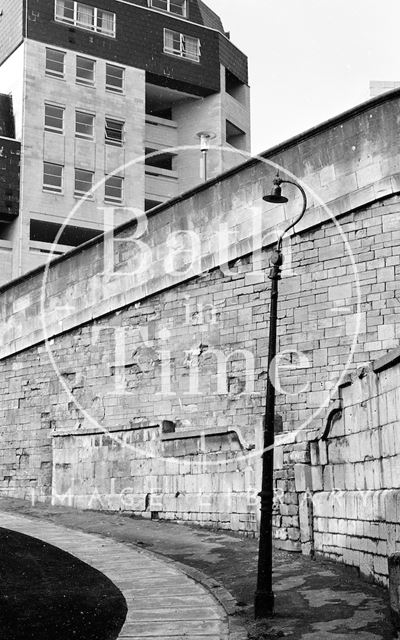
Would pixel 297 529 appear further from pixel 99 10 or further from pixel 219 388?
pixel 99 10

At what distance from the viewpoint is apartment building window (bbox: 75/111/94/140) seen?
39.8 meters

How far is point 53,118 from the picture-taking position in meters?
39.1

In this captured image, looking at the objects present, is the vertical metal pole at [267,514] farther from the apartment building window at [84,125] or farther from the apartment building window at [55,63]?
the apartment building window at [55,63]

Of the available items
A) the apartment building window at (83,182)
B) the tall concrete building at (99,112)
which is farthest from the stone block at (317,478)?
the apartment building window at (83,182)

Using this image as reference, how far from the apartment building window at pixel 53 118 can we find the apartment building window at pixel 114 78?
121 inches

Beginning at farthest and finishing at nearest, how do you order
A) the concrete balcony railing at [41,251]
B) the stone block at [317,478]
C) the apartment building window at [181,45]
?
the apartment building window at [181,45] < the concrete balcony railing at [41,251] < the stone block at [317,478]

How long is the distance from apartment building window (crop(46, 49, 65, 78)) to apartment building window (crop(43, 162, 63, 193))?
4497 millimetres

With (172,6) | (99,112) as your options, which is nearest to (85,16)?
(99,112)

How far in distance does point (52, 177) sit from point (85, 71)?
19.3ft

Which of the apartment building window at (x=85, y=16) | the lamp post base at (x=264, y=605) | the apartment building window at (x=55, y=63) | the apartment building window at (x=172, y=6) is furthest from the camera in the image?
the apartment building window at (x=172, y=6)

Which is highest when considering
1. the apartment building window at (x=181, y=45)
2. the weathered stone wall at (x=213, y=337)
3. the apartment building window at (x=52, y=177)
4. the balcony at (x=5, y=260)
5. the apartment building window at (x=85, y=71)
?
the apartment building window at (x=181, y=45)

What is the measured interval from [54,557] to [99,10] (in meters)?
34.4

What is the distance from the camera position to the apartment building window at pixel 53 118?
3888 centimetres

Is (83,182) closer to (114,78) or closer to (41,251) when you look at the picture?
(41,251)
